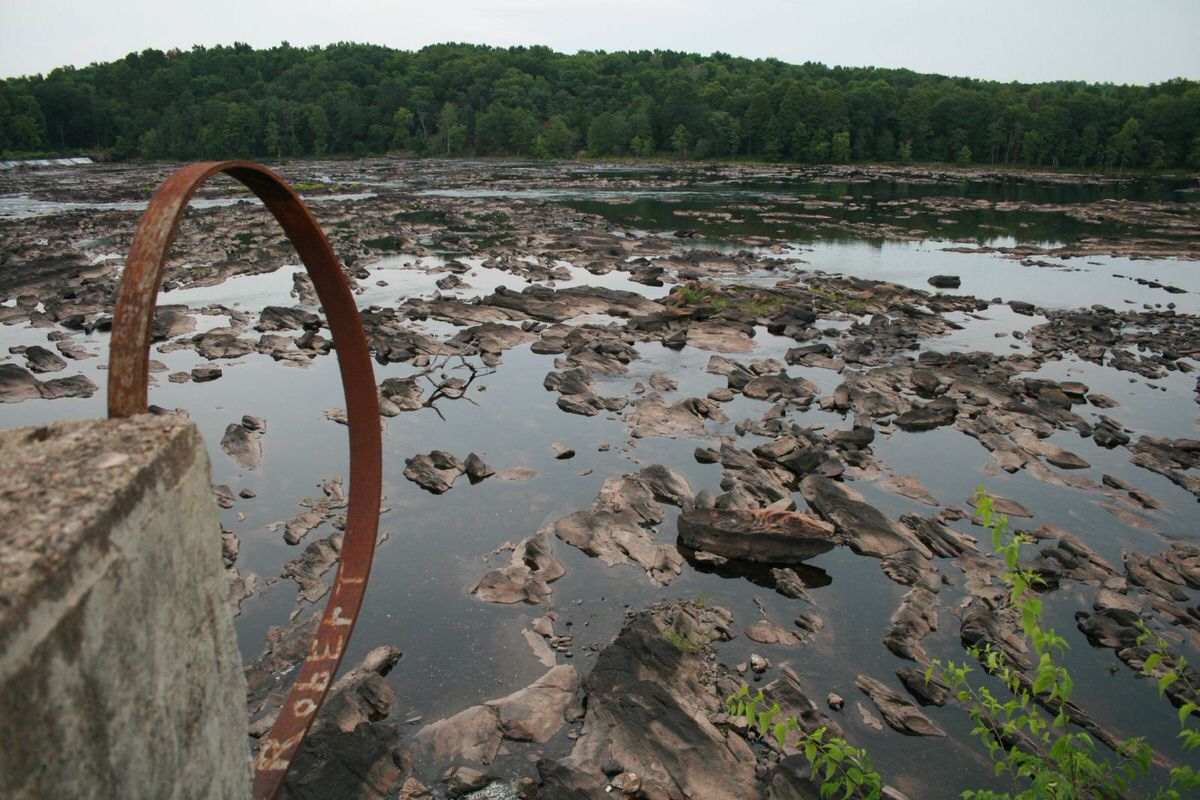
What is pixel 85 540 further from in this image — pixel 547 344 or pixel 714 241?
pixel 714 241

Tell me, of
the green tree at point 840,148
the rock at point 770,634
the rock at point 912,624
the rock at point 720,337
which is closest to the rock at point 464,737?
the rock at point 770,634

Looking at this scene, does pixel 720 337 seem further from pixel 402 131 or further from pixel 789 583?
pixel 402 131

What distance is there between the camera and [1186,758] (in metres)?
8.12

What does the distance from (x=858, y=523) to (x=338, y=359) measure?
9.01 m

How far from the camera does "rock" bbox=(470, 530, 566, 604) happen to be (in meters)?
10.4

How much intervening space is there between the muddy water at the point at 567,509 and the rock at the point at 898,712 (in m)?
0.20

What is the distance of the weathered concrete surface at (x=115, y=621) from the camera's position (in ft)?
6.79

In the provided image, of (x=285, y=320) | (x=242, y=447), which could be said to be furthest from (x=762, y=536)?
(x=285, y=320)

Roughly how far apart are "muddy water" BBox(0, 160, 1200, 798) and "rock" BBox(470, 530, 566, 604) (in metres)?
0.18

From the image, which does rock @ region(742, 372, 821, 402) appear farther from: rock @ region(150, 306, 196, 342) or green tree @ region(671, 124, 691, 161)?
green tree @ region(671, 124, 691, 161)

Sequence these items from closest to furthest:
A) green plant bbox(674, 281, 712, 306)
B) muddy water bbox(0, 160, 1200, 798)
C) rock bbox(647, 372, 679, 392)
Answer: muddy water bbox(0, 160, 1200, 798), rock bbox(647, 372, 679, 392), green plant bbox(674, 281, 712, 306)

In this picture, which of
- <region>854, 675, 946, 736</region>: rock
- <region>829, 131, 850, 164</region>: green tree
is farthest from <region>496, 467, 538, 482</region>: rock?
<region>829, 131, 850, 164</region>: green tree

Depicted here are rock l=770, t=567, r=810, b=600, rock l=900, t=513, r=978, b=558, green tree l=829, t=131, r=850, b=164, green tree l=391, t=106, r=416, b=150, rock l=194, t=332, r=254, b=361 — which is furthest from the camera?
green tree l=391, t=106, r=416, b=150

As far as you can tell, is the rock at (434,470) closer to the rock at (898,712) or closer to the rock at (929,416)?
the rock at (898,712)
